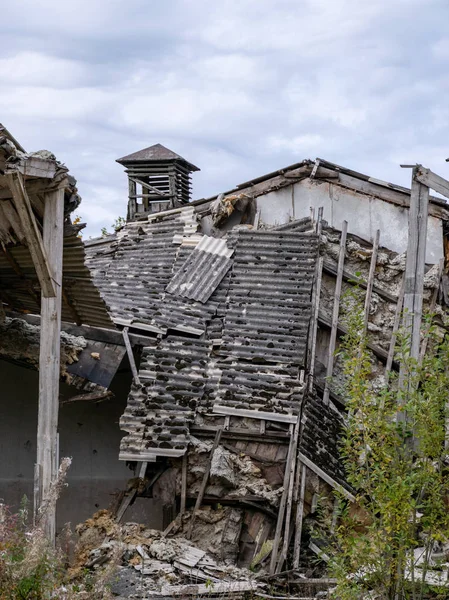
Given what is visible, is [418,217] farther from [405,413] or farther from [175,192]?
[175,192]

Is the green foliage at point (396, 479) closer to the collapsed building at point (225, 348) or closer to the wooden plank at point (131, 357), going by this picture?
the collapsed building at point (225, 348)

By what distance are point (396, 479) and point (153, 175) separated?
1451 cm

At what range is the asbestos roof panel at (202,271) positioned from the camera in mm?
14641

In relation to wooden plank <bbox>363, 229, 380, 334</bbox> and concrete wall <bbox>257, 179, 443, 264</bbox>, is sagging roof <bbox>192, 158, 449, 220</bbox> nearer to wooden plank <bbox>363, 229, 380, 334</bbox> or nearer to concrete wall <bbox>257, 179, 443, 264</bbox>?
concrete wall <bbox>257, 179, 443, 264</bbox>

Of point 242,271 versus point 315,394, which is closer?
point 315,394

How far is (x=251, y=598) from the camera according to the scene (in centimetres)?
1080

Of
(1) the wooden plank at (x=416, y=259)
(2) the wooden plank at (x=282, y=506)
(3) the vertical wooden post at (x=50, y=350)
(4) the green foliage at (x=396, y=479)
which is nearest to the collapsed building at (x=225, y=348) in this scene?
(2) the wooden plank at (x=282, y=506)

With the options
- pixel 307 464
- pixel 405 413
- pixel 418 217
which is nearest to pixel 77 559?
pixel 307 464

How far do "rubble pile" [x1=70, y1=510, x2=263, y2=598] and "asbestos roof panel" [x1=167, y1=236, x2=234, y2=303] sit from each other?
158 inches

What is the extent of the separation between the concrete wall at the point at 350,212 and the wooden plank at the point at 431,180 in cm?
462

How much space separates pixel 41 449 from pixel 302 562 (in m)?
4.64

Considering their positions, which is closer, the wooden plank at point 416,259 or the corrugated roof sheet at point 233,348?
the wooden plank at point 416,259

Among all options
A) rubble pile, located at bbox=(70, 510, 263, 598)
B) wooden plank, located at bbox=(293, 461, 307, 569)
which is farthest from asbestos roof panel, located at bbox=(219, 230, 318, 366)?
rubble pile, located at bbox=(70, 510, 263, 598)

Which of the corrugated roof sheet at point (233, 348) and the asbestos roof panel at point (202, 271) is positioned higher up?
the asbestos roof panel at point (202, 271)
